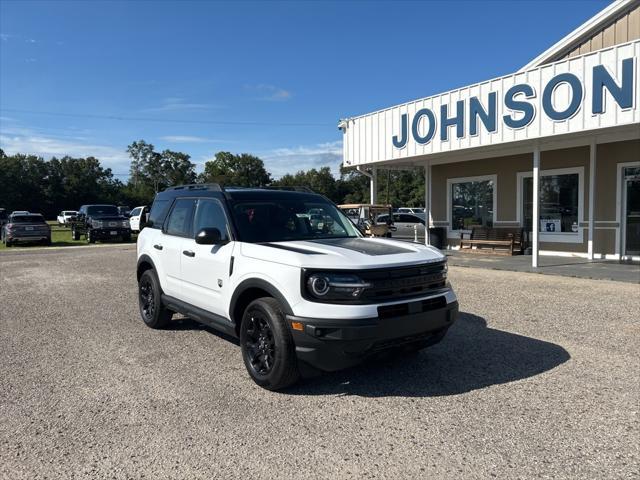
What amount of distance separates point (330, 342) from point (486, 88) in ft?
35.8

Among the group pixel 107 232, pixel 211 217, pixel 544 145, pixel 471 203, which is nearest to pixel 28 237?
pixel 107 232

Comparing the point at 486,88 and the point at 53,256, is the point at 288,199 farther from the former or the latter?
the point at 53,256

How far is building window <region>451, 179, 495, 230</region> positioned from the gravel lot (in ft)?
33.3

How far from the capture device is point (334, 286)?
4.02 meters

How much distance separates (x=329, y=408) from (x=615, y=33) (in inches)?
Answer: 575

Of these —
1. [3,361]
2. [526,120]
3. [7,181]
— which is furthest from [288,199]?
[7,181]

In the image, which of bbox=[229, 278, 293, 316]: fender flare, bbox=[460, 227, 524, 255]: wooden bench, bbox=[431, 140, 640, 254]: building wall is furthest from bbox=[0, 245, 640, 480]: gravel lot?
bbox=[460, 227, 524, 255]: wooden bench

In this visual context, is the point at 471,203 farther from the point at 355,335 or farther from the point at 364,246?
the point at 355,335

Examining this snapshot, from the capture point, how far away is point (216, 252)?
5.11 m

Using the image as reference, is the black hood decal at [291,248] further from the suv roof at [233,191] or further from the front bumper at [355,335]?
the suv roof at [233,191]

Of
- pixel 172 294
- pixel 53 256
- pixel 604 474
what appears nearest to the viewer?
pixel 604 474

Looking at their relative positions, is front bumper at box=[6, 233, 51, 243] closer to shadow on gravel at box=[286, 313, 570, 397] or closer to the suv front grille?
shadow on gravel at box=[286, 313, 570, 397]

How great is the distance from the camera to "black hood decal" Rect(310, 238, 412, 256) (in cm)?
450

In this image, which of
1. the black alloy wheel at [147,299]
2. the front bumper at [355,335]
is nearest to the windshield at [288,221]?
the front bumper at [355,335]
